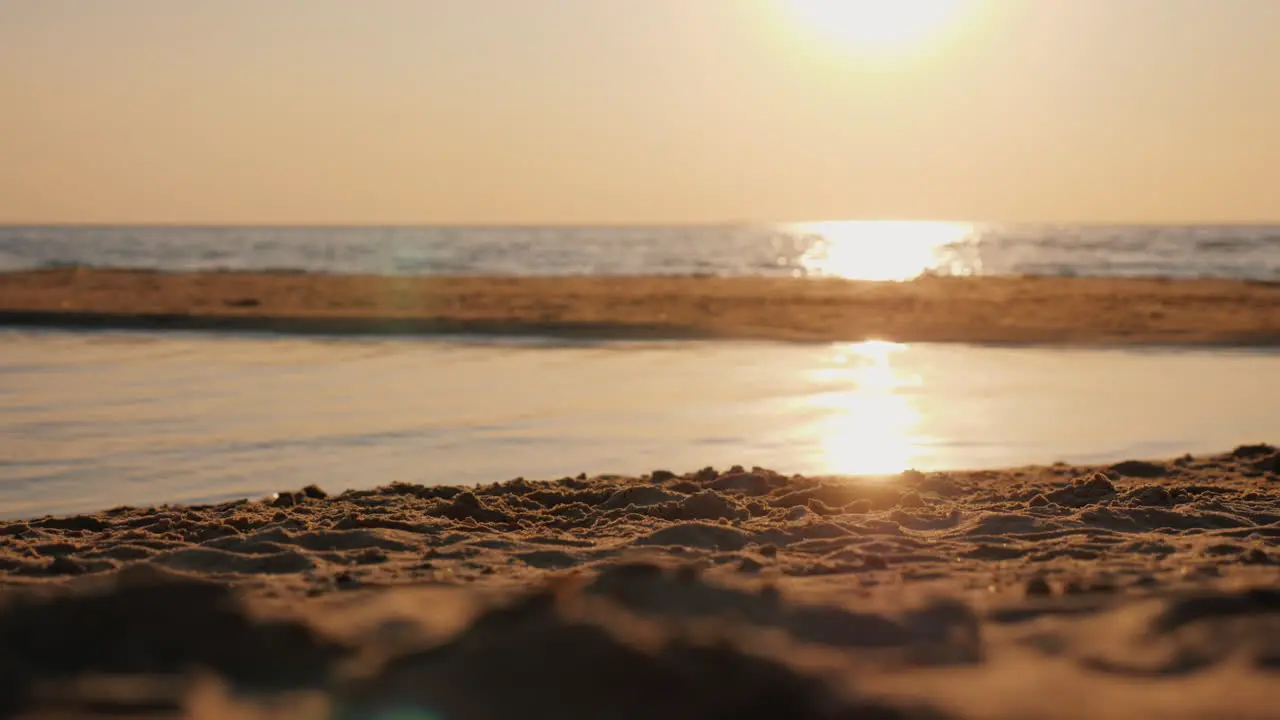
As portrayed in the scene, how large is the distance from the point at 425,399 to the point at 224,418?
1.97 m

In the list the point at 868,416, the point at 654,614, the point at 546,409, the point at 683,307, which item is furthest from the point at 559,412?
the point at 683,307

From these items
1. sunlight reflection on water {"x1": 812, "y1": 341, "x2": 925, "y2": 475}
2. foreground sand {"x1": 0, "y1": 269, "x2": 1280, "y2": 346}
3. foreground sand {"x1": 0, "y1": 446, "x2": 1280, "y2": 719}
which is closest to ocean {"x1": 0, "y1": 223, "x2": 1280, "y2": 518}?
sunlight reflection on water {"x1": 812, "y1": 341, "x2": 925, "y2": 475}

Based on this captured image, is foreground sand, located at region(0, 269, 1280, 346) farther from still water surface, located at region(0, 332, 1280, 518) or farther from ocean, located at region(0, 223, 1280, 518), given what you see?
still water surface, located at region(0, 332, 1280, 518)

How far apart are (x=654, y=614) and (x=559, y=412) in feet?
25.5

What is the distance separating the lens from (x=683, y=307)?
24.4 meters

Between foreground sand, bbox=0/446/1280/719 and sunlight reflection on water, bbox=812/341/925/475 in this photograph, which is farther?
sunlight reflection on water, bbox=812/341/925/475

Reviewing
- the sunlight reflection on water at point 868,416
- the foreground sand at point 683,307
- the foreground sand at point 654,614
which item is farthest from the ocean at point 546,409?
the foreground sand at point 654,614

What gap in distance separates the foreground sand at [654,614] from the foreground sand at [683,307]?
12734mm

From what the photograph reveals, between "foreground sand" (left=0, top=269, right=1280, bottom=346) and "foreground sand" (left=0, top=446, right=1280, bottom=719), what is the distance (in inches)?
501

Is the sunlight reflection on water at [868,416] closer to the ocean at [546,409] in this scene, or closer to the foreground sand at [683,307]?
the ocean at [546,409]

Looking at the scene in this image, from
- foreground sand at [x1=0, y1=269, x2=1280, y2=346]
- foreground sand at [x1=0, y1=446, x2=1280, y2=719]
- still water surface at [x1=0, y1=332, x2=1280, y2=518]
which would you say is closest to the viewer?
foreground sand at [x1=0, y1=446, x2=1280, y2=719]

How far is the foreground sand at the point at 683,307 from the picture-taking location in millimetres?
19219

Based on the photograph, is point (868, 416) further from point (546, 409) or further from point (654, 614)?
point (654, 614)

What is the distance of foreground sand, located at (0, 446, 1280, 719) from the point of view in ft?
8.64
